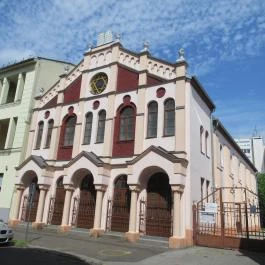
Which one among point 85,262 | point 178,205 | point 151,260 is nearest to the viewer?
point 85,262

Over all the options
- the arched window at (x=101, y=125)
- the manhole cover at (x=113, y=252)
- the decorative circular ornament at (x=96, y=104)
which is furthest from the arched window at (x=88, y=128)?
the manhole cover at (x=113, y=252)

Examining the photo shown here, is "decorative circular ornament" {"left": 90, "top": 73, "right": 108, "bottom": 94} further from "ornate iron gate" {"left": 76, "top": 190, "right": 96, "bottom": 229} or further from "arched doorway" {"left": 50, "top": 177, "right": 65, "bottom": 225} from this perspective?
"ornate iron gate" {"left": 76, "top": 190, "right": 96, "bottom": 229}

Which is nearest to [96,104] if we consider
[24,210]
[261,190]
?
[24,210]

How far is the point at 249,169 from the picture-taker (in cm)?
3866

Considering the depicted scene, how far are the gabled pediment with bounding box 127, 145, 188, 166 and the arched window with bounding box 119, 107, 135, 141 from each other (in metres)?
2.19

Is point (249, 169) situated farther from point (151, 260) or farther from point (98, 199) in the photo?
point (151, 260)

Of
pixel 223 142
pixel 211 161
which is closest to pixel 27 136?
pixel 211 161

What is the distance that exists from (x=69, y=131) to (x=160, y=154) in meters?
8.64

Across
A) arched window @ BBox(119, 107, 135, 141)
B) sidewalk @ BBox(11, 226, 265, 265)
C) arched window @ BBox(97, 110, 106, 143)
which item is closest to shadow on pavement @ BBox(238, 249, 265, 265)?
sidewalk @ BBox(11, 226, 265, 265)

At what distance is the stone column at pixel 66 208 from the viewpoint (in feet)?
63.6

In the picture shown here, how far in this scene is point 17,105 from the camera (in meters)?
26.9

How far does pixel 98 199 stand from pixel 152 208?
332cm

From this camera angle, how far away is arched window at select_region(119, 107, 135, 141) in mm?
19911

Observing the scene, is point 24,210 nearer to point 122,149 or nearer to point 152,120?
point 122,149
